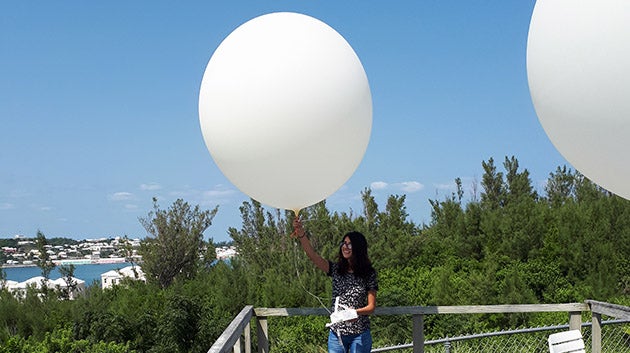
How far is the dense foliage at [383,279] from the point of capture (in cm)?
777

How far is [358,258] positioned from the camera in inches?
126

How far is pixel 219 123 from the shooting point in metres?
2.97

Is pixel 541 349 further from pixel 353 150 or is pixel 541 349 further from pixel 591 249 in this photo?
pixel 353 150

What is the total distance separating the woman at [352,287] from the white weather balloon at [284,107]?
1.09 feet

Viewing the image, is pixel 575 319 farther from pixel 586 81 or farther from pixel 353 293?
pixel 586 81

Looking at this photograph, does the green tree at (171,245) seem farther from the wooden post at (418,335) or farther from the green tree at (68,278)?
the wooden post at (418,335)

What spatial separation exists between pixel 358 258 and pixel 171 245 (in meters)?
11.2

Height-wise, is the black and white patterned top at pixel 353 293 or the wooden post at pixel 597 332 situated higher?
the black and white patterned top at pixel 353 293

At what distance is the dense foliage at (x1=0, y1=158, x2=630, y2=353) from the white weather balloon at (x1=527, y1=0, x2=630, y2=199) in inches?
214

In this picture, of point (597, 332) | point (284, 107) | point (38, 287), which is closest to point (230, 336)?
point (284, 107)

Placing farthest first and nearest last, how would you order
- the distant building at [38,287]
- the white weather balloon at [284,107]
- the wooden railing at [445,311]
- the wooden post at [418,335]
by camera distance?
the distant building at [38,287], the wooden post at [418,335], the wooden railing at [445,311], the white weather balloon at [284,107]

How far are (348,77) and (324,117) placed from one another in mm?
267

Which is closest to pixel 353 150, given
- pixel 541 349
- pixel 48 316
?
pixel 541 349

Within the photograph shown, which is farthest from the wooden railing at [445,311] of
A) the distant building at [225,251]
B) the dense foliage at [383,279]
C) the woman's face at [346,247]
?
the distant building at [225,251]
